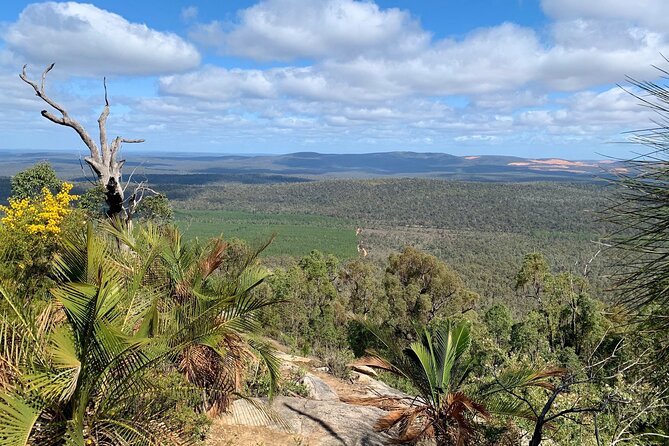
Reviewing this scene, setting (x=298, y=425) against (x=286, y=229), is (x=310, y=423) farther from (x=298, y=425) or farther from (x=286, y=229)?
(x=286, y=229)

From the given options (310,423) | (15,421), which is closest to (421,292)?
(310,423)

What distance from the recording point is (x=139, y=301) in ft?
12.0

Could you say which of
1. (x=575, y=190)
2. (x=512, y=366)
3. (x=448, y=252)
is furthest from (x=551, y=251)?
(x=512, y=366)

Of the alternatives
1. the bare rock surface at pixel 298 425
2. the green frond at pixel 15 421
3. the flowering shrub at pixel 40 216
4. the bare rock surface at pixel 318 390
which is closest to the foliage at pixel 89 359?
the green frond at pixel 15 421

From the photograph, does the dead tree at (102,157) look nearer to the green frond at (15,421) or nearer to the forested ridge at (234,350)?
the forested ridge at (234,350)

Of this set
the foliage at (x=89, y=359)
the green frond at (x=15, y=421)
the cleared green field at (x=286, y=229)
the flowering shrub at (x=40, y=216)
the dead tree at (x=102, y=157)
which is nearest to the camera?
the green frond at (x=15, y=421)

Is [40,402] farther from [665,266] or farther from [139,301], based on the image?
[665,266]

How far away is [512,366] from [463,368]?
2.19ft

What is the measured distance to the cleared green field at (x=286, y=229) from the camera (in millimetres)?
71688

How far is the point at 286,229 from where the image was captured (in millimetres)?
93438

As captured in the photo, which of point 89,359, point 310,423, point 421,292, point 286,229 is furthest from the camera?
point 286,229

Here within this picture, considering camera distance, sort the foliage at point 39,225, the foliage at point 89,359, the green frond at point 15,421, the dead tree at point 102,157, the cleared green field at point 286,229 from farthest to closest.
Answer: the cleared green field at point 286,229 → the foliage at point 39,225 → the dead tree at point 102,157 → the foliage at point 89,359 → the green frond at point 15,421

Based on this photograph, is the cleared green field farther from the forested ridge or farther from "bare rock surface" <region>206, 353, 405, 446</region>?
"bare rock surface" <region>206, 353, 405, 446</region>

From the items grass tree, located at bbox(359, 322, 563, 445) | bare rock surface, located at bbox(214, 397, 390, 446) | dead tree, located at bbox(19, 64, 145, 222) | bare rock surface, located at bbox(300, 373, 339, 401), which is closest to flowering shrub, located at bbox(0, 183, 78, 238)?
dead tree, located at bbox(19, 64, 145, 222)
